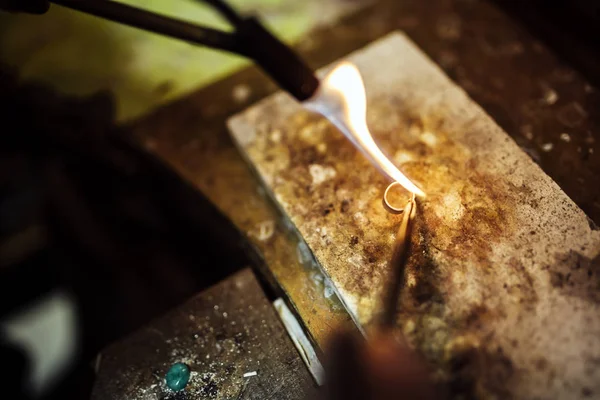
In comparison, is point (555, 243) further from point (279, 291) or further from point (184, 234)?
point (184, 234)

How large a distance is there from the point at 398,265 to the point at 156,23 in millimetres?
1015

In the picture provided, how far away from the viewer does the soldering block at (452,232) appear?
101 centimetres

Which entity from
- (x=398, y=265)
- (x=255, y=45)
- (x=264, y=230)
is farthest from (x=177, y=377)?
(x=255, y=45)

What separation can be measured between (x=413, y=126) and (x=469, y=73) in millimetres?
518

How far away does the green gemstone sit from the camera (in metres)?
1.23

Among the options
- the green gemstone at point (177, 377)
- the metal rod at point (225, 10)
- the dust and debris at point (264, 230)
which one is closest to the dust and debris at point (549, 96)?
the dust and debris at point (264, 230)

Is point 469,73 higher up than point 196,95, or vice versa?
point 196,95

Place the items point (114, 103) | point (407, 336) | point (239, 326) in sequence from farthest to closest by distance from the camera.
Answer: point (114, 103), point (239, 326), point (407, 336)

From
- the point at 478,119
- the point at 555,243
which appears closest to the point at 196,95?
the point at 478,119

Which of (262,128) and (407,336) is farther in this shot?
(262,128)

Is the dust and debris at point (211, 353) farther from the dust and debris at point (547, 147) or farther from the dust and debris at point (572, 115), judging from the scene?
the dust and debris at point (572, 115)

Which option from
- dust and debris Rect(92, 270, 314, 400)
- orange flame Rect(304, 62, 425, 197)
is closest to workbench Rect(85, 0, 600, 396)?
dust and debris Rect(92, 270, 314, 400)

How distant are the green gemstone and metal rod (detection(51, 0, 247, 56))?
103 cm

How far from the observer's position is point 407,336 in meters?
1.05
